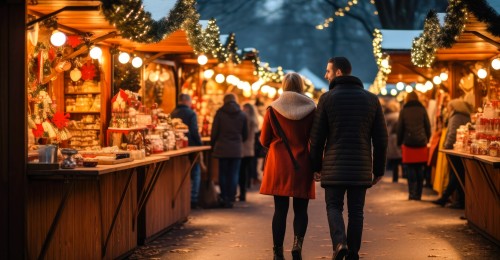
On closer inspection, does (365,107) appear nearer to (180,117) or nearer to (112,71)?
(112,71)

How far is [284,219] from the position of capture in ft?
34.1

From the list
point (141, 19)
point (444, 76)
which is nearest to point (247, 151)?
point (444, 76)

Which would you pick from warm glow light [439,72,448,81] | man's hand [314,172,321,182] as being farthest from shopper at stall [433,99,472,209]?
man's hand [314,172,321,182]

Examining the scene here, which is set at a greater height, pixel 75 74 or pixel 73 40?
pixel 73 40

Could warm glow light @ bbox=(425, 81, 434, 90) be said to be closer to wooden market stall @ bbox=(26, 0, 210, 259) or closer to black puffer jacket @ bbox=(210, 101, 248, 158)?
black puffer jacket @ bbox=(210, 101, 248, 158)

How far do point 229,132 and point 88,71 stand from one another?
462 centimetres

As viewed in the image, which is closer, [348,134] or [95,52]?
[348,134]

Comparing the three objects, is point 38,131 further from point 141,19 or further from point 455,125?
point 455,125

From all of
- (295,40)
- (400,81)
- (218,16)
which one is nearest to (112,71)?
(400,81)

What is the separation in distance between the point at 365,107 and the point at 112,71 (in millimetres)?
6373

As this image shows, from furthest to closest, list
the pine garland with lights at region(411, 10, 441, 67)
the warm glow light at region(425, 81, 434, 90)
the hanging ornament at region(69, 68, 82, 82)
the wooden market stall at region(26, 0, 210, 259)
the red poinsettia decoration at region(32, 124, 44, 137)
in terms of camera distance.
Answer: the warm glow light at region(425, 81, 434, 90)
the pine garland with lights at region(411, 10, 441, 67)
the hanging ornament at region(69, 68, 82, 82)
the red poinsettia decoration at region(32, 124, 44, 137)
the wooden market stall at region(26, 0, 210, 259)

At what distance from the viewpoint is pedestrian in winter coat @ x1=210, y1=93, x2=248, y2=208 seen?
1841 cm

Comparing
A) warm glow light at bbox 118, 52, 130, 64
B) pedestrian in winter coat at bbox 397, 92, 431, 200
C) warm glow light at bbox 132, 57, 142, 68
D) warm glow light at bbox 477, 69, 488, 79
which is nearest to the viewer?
warm glow light at bbox 118, 52, 130, 64

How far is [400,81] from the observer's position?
2958 cm
